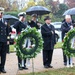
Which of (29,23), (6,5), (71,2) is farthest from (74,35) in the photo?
(71,2)

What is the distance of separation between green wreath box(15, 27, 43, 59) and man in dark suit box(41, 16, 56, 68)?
3.56ft

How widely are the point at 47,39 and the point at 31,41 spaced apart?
1338 mm

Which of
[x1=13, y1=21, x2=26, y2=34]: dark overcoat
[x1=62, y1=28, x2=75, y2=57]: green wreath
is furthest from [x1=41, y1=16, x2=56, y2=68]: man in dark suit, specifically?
[x1=13, y1=21, x2=26, y2=34]: dark overcoat

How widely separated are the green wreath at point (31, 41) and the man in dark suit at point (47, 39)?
42.8 inches

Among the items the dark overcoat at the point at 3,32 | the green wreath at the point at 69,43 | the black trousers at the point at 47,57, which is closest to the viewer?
the dark overcoat at the point at 3,32

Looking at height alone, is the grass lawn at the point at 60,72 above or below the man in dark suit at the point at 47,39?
below

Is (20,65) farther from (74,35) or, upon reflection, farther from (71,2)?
(71,2)

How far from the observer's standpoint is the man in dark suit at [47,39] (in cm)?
995

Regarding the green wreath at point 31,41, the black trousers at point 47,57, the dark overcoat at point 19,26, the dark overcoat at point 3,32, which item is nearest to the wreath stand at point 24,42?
the green wreath at point 31,41

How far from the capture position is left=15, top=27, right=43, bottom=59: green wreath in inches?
343

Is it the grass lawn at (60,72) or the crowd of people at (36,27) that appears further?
the crowd of people at (36,27)

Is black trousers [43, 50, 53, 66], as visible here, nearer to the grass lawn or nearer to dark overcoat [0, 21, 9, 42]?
the grass lawn

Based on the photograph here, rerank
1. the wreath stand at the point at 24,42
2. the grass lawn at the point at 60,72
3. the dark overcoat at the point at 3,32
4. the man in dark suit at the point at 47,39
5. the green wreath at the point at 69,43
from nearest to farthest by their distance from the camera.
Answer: the wreath stand at the point at 24,42 → the grass lawn at the point at 60,72 → the dark overcoat at the point at 3,32 → the green wreath at the point at 69,43 → the man in dark suit at the point at 47,39

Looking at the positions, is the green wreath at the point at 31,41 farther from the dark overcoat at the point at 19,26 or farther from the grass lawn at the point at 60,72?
the dark overcoat at the point at 19,26
